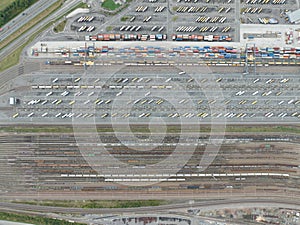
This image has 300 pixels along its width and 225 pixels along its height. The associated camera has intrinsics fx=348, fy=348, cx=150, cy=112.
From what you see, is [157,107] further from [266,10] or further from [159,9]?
[266,10]

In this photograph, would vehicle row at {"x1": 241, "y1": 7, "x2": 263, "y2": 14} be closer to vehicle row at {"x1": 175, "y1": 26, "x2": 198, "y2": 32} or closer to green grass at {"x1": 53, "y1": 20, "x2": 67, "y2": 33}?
vehicle row at {"x1": 175, "y1": 26, "x2": 198, "y2": 32}

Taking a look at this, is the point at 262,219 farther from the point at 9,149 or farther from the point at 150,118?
the point at 9,149

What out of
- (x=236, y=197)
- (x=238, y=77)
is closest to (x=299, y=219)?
(x=236, y=197)

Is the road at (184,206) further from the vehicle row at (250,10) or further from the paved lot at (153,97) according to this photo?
the vehicle row at (250,10)

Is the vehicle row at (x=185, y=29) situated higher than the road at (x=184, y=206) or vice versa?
the vehicle row at (x=185, y=29)

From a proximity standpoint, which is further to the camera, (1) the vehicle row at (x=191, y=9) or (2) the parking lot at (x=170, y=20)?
(1) the vehicle row at (x=191, y=9)

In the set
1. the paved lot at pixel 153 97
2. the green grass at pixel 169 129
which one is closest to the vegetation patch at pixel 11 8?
the paved lot at pixel 153 97
